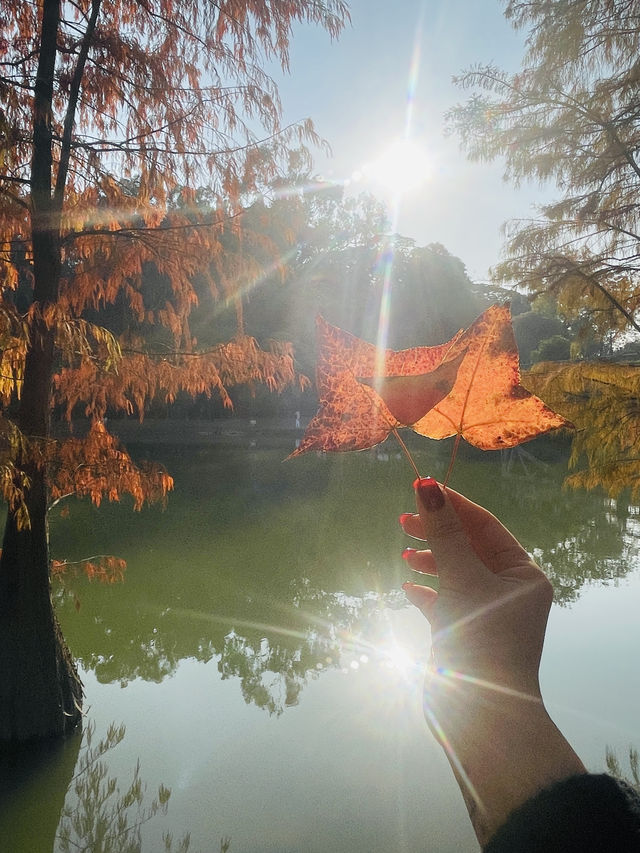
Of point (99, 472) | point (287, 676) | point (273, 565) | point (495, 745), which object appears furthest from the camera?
point (273, 565)

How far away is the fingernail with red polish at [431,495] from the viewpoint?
63cm

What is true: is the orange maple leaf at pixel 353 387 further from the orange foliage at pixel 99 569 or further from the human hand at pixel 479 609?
the orange foliage at pixel 99 569

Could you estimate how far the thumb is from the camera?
633 millimetres

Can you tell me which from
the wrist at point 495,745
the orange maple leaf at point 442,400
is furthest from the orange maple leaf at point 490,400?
the wrist at point 495,745

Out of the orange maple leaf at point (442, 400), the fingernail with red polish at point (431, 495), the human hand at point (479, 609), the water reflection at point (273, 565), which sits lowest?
the water reflection at point (273, 565)

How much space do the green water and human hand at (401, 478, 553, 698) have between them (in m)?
2.87

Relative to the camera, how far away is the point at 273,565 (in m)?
7.71

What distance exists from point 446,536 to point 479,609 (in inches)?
3.8

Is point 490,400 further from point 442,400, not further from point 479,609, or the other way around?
point 479,609

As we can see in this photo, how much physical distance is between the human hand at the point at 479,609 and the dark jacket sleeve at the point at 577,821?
0.11 m

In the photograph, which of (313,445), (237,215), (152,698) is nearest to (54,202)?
(237,215)

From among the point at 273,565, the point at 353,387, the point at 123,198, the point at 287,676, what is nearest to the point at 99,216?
the point at 123,198

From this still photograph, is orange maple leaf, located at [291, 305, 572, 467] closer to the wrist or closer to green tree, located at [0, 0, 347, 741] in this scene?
the wrist

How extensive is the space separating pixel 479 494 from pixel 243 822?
10.2 meters
